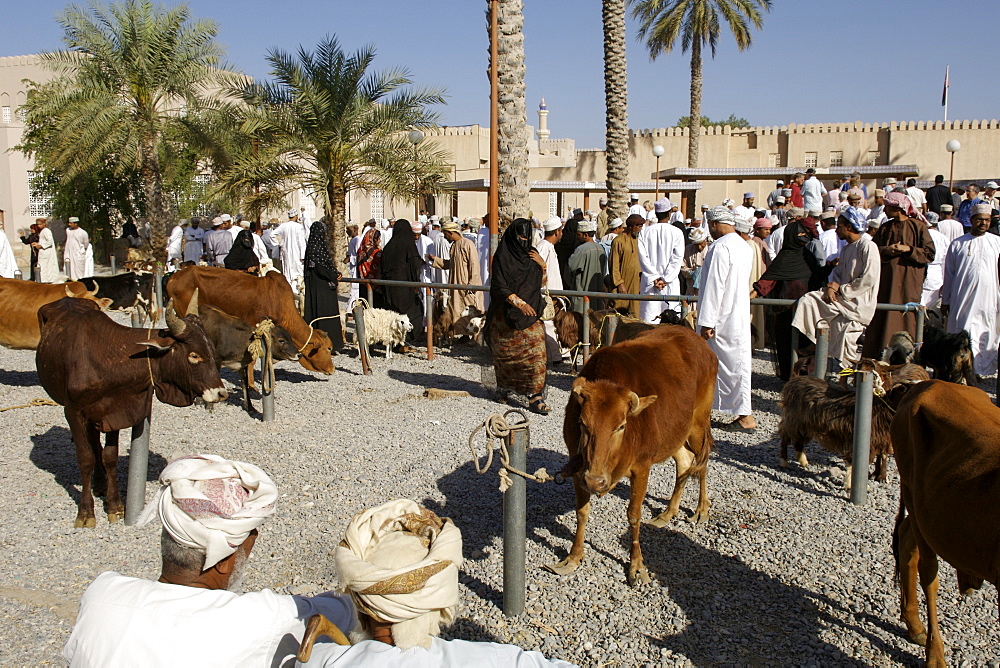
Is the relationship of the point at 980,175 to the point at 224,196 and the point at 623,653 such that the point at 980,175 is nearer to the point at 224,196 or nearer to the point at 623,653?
the point at 224,196

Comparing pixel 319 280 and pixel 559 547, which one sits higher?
pixel 319 280

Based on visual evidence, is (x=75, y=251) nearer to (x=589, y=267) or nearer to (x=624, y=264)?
(x=589, y=267)

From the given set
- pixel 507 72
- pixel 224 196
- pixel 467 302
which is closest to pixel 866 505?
pixel 467 302

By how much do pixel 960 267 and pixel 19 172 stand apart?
41.3 metres

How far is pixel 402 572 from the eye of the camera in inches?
81.7

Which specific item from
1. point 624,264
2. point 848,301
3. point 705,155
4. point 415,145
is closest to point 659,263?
point 624,264

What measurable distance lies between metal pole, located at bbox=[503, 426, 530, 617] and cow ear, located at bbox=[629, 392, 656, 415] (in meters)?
0.62

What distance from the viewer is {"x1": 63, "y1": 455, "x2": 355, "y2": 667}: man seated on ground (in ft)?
6.88

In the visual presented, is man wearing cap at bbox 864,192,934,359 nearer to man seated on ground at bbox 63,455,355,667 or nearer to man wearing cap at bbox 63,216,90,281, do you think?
man seated on ground at bbox 63,455,355,667

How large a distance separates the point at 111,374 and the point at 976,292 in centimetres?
895

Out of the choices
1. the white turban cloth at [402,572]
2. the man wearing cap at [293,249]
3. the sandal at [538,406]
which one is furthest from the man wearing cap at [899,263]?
the man wearing cap at [293,249]

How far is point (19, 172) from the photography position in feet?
127

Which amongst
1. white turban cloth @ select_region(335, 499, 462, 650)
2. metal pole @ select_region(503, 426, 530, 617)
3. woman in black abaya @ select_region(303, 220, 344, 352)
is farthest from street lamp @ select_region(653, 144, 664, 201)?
white turban cloth @ select_region(335, 499, 462, 650)

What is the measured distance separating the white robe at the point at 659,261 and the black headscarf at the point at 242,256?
19.5 feet
